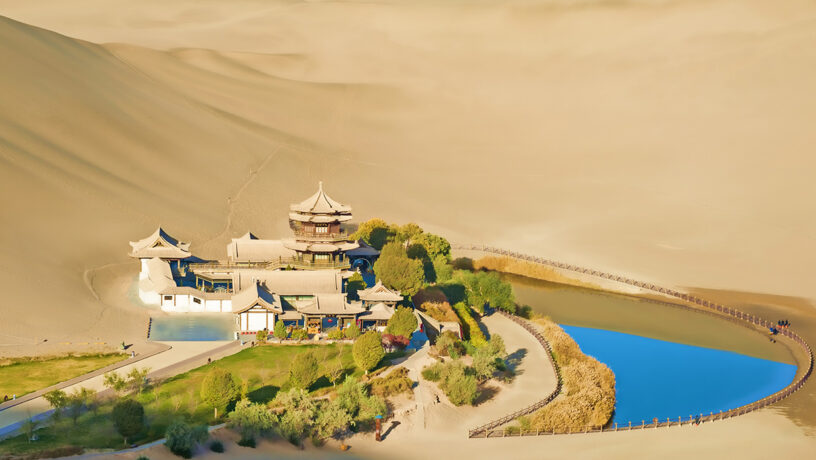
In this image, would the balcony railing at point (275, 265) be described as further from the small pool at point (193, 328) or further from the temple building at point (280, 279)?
the small pool at point (193, 328)

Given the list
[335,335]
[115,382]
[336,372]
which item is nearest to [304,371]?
[336,372]

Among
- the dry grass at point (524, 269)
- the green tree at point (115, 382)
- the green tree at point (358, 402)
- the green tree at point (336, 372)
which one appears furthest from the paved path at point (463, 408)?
the dry grass at point (524, 269)

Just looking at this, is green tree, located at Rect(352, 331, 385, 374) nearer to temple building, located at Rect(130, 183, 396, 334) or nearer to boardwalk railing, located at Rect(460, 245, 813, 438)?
temple building, located at Rect(130, 183, 396, 334)

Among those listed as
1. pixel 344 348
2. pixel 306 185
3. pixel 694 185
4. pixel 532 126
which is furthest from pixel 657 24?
pixel 344 348

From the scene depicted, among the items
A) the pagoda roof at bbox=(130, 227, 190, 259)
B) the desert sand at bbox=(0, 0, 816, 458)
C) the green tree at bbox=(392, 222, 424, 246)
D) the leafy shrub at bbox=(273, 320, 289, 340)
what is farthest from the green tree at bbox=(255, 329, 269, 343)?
the green tree at bbox=(392, 222, 424, 246)

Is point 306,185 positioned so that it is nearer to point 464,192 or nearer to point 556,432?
point 464,192

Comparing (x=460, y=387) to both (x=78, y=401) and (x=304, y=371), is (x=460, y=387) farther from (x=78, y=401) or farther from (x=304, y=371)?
(x=78, y=401)
